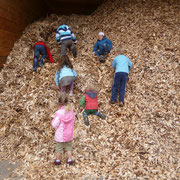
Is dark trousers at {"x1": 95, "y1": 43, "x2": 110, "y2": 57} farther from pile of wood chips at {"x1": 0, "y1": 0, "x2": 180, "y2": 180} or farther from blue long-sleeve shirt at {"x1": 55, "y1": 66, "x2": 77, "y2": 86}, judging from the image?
blue long-sleeve shirt at {"x1": 55, "y1": 66, "x2": 77, "y2": 86}

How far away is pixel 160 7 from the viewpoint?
25.6 feet

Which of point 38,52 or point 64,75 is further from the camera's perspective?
point 38,52

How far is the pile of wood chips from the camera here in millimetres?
3859

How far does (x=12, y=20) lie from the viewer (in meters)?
6.77

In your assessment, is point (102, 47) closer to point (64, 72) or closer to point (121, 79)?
point (121, 79)

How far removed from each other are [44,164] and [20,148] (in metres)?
0.95

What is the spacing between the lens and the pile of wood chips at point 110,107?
152 inches

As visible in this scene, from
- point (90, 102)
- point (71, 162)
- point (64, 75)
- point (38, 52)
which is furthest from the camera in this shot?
point (38, 52)

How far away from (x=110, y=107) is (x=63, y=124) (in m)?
2.02

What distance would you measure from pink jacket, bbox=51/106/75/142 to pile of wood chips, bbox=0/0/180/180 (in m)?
0.78

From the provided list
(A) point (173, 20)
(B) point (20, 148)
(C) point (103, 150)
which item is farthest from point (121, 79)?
(A) point (173, 20)

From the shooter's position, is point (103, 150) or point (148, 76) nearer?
point (103, 150)

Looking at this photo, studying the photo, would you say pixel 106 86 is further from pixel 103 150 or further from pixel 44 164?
pixel 44 164

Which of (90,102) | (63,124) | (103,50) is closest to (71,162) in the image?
(63,124)
